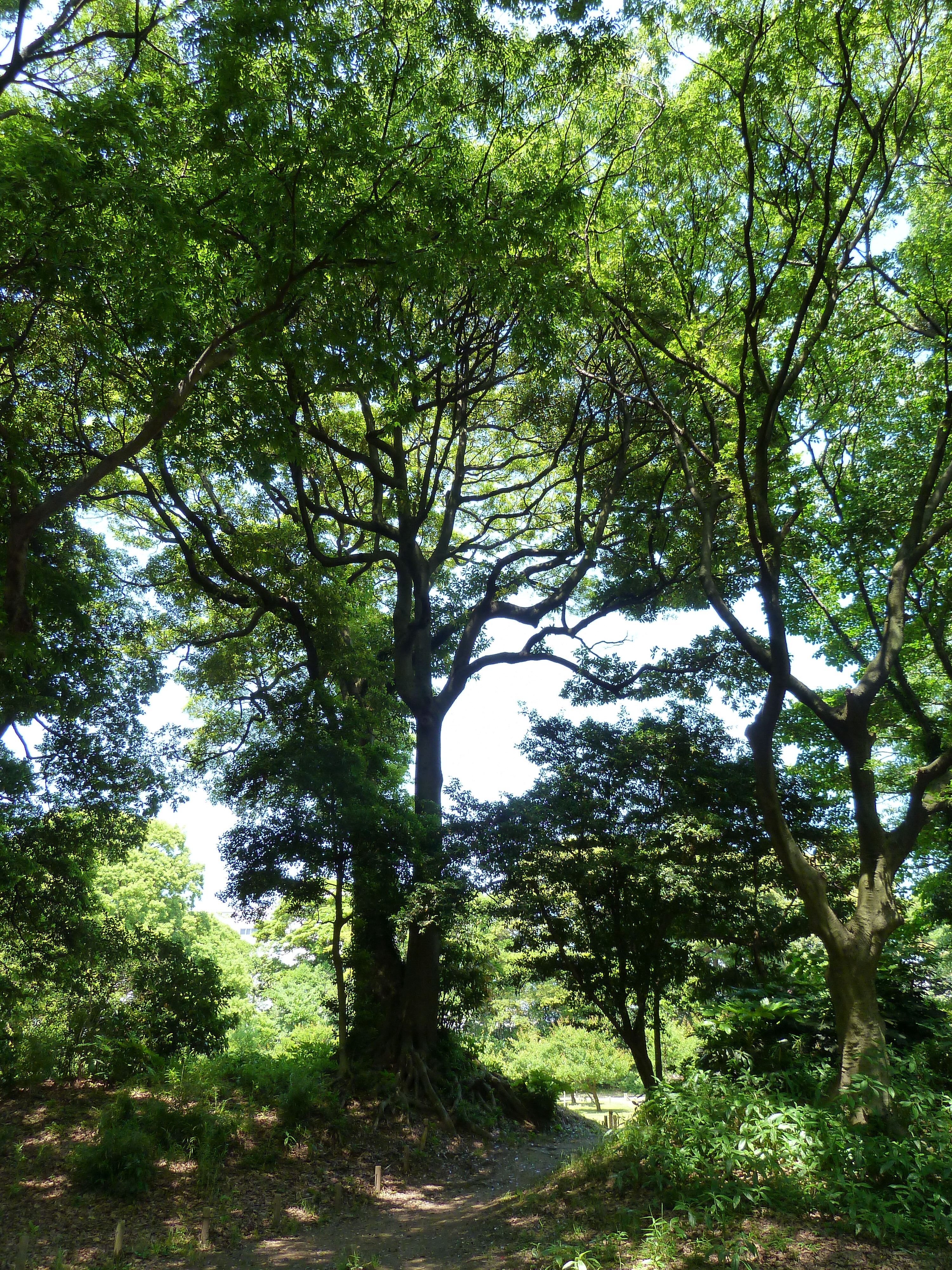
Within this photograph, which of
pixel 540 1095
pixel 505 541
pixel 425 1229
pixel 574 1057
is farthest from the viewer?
pixel 574 1057

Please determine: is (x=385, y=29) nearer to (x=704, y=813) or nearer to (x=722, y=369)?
(x=722, y=369)

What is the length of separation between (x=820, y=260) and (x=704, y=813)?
5.52m

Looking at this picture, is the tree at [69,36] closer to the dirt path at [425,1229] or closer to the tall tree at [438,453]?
the tall tree at [438,453]

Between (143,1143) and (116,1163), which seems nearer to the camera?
(116,1163)

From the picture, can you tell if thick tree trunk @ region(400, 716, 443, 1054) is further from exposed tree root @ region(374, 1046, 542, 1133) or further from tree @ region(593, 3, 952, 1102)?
tree @ region(593, 3, 952, 1102)

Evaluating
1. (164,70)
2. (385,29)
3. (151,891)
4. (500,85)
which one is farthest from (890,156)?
(151,891)

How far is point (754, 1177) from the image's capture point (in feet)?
16.3

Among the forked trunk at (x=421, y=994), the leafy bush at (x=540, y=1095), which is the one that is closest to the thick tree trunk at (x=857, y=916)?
the forked trunk at (x=421, y=994)

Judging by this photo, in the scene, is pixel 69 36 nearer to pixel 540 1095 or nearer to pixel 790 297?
pixel 790 297

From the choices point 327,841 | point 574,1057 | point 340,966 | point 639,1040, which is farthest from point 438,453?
point 574,1057

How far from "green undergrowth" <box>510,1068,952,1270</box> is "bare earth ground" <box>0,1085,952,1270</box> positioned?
0.04 meters

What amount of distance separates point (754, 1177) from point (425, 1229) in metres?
3.54

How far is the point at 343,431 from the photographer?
39.1ft

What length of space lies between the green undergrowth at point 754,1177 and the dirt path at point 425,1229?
0.80 m
